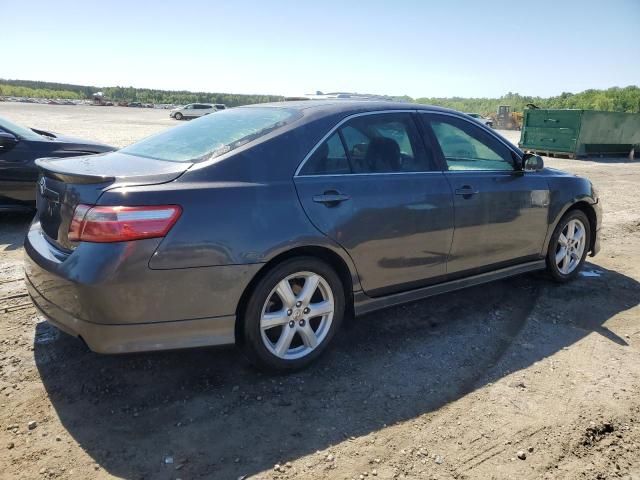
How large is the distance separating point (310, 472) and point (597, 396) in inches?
72.8

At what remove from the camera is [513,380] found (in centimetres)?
325

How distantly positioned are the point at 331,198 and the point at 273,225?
46cm

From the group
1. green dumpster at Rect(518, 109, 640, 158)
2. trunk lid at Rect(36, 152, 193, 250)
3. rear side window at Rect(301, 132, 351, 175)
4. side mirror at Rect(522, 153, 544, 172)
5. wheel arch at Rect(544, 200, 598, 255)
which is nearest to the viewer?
trunk lid at Rect(36, 152, 193, 250)

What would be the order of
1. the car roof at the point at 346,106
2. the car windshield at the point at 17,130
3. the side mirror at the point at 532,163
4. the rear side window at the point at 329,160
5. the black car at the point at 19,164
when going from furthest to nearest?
the car windshield at the point at 17,130 < the black car at the point at 19,164 < the side mirror at the point at 532,163 < the car roof at the point at 346,106 < the rear side window at the point at 329,160

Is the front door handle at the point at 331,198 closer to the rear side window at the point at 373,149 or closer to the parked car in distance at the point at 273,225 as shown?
the parked car in distance at the point at 273,225

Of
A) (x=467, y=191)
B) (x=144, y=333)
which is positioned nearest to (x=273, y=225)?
(x=144, y=333)

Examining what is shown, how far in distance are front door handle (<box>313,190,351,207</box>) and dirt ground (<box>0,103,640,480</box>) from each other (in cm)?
104

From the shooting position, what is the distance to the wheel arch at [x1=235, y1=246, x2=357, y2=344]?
9.70ft

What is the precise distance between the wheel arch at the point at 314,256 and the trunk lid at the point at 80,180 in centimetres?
71

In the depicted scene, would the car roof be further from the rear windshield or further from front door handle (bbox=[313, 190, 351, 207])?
front door handle (bbox=[313, 190, 351, 207])

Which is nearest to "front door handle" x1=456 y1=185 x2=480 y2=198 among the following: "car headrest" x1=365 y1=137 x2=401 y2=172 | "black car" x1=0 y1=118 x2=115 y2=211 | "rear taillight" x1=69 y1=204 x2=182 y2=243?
"car headrest" x1=365 y1=137 x2=401 y2=172

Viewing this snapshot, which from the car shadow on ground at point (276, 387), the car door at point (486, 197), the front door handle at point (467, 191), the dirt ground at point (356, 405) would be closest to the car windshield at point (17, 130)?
the dirt ground at point (356, 405)

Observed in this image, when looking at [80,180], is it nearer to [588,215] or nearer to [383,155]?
[383,155]

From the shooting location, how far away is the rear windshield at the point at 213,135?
10.2 ft
